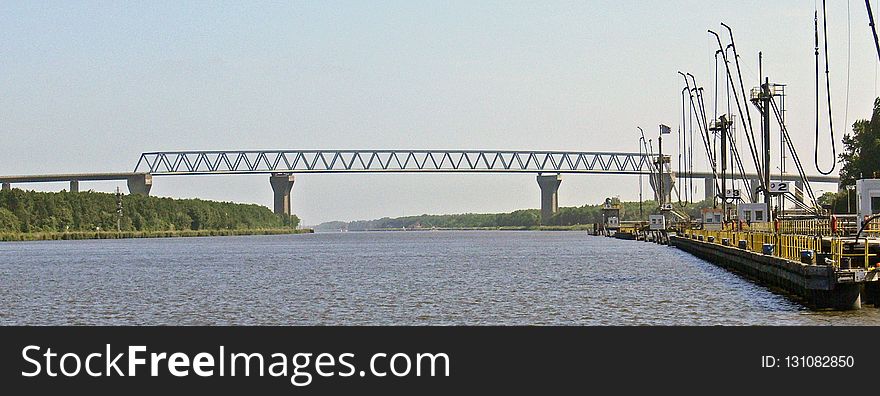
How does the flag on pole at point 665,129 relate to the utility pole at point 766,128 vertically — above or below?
above

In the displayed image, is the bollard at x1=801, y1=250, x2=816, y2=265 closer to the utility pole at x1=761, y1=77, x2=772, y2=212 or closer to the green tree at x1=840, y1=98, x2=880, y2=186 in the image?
the utility pole at x1=761, y1=77, x2=772, y2=212

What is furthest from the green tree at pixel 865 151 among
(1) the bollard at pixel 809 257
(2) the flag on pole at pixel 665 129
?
(1) the bollard at pixel 809 257

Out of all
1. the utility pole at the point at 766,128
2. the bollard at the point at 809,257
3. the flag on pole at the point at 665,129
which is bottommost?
the bollard at the point at 809,257

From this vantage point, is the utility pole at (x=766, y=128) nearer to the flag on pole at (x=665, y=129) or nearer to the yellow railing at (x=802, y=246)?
the yellow railing at (x=802, y=246)

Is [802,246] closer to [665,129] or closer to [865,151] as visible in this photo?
[865,151]

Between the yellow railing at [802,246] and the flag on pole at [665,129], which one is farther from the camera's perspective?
the flag on pole at [665,129]

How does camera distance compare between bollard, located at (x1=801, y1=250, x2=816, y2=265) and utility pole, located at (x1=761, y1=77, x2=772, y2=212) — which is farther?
utility pole, located at (x1=761, y1=77, x2=772, y2=212)

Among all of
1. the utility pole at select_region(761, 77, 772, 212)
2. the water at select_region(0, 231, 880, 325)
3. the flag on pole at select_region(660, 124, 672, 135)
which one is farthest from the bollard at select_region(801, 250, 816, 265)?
the flag on pole at select_region(660, 124, 672, 135)

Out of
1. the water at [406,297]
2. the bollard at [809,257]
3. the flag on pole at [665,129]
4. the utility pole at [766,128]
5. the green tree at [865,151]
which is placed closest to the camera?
the bollard at [809,257]

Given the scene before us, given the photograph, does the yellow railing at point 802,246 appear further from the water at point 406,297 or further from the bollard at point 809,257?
the water at point 406,297

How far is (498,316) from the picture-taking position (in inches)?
1726

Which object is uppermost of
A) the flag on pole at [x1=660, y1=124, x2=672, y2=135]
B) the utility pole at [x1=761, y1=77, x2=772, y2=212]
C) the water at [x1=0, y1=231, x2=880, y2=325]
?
the flag on pole at [x1=660, y1=124, x2=672, y2=135]

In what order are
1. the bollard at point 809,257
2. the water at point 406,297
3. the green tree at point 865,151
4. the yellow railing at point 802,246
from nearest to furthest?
1. the yellow railing at point 802,246
2. the bollard at point 809,257
3. the water at point 406,297
4. the green tree at point 865,151

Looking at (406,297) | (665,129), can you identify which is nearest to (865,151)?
(665,129)
